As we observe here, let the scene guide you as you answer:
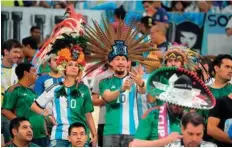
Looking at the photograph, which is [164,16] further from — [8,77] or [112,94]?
[112,94]

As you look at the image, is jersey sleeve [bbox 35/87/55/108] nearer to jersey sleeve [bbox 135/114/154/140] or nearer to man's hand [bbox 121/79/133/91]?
man's hand [bbox 121/79/133/91]

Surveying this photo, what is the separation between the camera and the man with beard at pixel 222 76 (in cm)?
1359

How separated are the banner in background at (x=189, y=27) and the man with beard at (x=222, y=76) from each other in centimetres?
683

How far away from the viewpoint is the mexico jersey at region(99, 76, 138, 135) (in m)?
Result: 13.9

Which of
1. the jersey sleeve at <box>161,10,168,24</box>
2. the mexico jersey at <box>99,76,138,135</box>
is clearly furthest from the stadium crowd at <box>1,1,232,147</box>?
the jersey sleeve at <box>161,10,168,24</box>

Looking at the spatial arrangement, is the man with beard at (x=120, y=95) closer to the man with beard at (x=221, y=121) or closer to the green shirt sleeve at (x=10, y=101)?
the man with beard at (x=221, y=121)

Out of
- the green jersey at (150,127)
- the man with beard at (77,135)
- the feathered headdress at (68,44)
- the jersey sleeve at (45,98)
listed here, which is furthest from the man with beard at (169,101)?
the feathered headdress at (68,44)

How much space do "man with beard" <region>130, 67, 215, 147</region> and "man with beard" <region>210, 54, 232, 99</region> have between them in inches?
59.7

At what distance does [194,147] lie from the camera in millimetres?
11375

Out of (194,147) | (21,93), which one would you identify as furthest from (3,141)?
(194,147)

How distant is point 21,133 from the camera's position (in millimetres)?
13648

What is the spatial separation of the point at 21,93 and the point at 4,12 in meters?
6.49

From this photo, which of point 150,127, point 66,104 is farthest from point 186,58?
point 150,127

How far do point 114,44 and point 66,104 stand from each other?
1010mm
